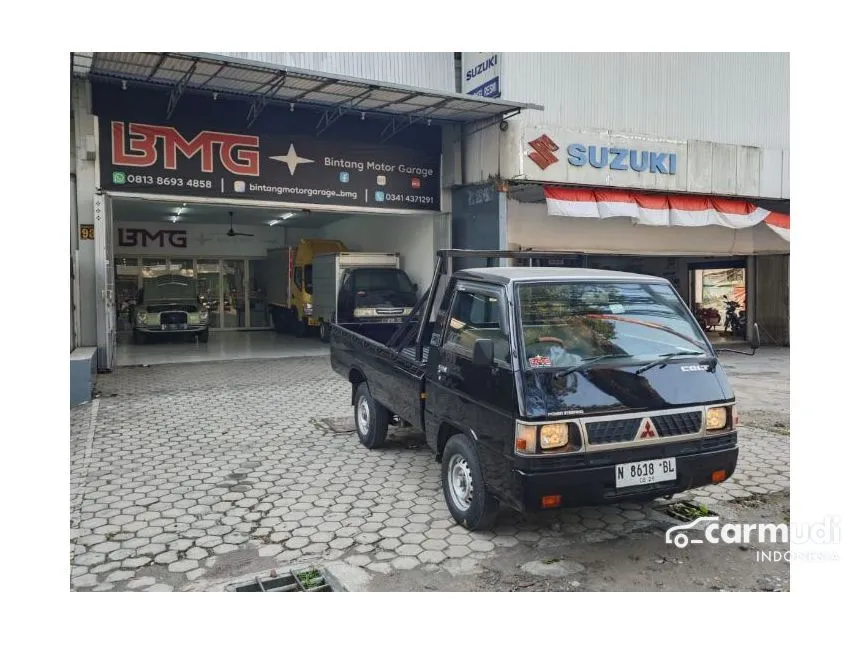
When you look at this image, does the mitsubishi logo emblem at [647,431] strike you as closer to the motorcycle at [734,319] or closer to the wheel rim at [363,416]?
the wheel rim at [363,416]

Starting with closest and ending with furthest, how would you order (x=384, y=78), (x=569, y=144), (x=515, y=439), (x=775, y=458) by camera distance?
(x=515, y=439) < (x=775, y=458) < (x=384, y=78) < (x=569, y=144)

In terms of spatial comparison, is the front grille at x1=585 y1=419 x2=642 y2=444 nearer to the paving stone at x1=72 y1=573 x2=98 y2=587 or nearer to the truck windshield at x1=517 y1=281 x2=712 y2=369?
the truck windshield at x1=517 y1=281 x2=712 y2=369

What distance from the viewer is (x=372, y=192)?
1291 cm

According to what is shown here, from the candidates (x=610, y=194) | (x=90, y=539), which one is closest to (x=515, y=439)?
(x=90, y=539)

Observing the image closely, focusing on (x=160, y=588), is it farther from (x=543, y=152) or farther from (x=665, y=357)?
(x=543, y=152)

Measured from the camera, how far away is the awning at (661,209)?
12.4 m

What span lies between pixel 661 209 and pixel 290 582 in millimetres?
11857

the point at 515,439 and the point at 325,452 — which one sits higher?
the point at 515,439

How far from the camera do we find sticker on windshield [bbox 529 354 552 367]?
383cm

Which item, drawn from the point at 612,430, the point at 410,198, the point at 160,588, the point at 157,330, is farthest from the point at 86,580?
the point at 157,330

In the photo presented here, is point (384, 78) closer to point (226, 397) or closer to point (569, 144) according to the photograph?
point (569, 144)

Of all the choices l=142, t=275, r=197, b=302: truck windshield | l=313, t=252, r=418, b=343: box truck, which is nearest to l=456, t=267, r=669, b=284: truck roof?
l=313, t=252, r=418, b=343: box truck

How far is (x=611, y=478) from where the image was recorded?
3.65m

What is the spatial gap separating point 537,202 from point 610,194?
145 cm
